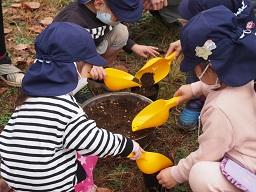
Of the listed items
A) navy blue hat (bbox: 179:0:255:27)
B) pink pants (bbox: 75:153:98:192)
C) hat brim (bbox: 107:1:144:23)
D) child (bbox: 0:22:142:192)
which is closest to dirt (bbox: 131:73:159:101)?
hat brim (bbox: 107:1:144:23)

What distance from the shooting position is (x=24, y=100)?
1.46 metres

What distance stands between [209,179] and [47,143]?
1.71ft

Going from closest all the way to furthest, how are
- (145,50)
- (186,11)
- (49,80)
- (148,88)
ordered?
1. (49,80)
2. (186,11)
3. (148,88)
4. (145,50)

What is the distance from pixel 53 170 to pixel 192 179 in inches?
17.7

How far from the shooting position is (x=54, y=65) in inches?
55.9

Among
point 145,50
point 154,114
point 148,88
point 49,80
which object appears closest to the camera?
point 49,80

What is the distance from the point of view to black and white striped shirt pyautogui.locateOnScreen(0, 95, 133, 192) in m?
1.43

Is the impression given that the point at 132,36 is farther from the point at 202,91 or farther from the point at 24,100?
the point at 24,100

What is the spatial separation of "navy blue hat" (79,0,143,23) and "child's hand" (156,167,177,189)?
26.9 inches

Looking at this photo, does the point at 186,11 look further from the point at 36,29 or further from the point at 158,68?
the point at 36,29

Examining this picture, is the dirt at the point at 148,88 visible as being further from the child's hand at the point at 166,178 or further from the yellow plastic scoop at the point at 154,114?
the child's hand at the point at 166,178

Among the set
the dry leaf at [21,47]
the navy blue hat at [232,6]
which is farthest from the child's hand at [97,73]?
the dry leaf at [21,47]

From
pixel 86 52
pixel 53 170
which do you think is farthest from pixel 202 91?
pixel 53 170

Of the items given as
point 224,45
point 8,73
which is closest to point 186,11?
point 224,45
